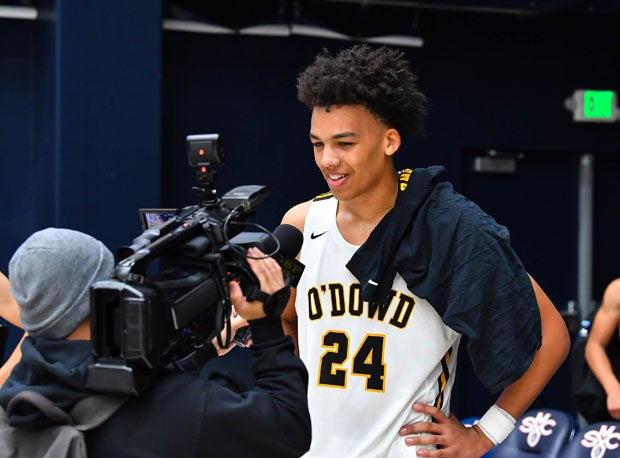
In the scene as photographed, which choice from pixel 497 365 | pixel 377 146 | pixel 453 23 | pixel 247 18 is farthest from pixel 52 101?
pixel 497 365

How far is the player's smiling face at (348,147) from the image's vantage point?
2.83m

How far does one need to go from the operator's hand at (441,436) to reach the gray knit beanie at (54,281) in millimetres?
1071

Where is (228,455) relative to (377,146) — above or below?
below

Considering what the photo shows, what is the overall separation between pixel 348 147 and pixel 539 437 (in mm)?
2876

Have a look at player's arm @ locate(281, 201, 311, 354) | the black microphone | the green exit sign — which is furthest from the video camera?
the green exit sign

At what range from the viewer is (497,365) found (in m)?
2.71

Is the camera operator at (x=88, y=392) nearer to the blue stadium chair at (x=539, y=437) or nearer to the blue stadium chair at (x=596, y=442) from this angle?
the blue stadium chair at (x=596, y=442)

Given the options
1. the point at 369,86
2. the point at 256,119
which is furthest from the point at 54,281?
the point at 256,119

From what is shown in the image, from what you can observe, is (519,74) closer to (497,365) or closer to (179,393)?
(497,365)

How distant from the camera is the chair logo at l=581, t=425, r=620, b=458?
467 centimetres

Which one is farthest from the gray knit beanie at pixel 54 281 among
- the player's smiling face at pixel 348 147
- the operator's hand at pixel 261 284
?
the player's smiling face at pixel 348 147

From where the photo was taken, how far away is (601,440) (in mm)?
4734

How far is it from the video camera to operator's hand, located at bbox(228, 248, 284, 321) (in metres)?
0.02

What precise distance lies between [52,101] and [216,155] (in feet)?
13.8
